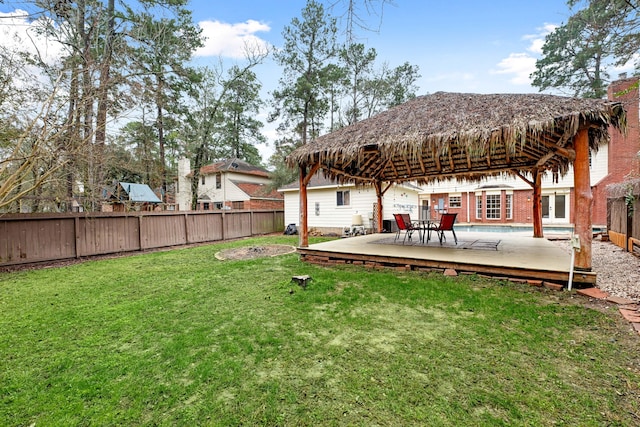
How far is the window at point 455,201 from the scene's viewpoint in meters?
20.0

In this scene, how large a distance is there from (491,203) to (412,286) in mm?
17454

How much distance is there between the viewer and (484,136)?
497 cm

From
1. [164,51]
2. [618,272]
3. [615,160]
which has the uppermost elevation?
[164,51]

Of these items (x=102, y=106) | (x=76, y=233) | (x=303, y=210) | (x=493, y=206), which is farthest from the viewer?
(x=493, y=206)

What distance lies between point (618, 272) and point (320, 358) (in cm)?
657

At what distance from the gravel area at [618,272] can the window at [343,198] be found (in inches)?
360

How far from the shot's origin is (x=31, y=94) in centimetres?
614

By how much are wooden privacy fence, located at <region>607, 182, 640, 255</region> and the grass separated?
481 cm

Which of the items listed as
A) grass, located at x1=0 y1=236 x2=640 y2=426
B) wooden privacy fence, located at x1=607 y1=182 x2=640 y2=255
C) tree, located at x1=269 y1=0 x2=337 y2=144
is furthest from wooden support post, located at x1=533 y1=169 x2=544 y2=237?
tree, located at x1=269 y1=0 x2=337 y2=144

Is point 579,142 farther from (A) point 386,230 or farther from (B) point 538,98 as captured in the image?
(A) point 386,230

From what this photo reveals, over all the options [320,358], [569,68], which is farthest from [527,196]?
[320,358]

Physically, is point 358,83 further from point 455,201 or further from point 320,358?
point 320,358

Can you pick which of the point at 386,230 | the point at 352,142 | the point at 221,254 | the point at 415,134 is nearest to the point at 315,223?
the point at 386,230

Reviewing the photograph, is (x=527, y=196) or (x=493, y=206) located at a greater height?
(x=527, y=196)
